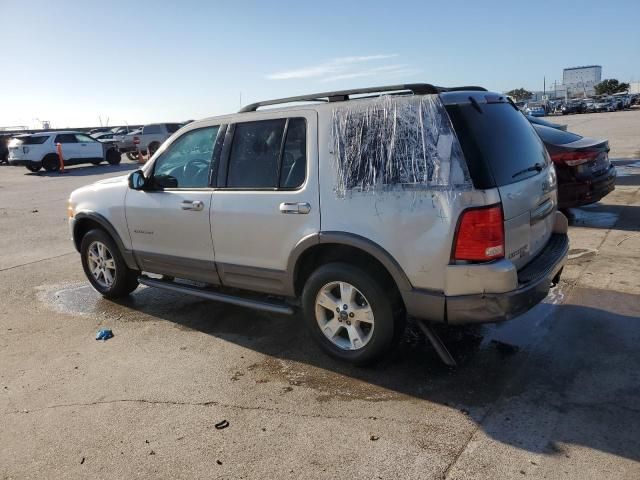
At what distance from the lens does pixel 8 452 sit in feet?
10.9

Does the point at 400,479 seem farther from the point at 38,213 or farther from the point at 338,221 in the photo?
the point at 38,213

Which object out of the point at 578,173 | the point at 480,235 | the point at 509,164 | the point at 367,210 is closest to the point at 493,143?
the point at 509,164

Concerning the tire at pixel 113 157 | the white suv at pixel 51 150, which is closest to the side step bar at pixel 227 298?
the white suv at pixel 51 150

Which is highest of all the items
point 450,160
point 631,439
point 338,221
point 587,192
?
point 450,160

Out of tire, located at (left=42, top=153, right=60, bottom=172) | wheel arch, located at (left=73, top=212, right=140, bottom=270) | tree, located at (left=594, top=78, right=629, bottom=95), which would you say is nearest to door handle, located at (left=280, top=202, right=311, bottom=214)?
wheel arch, located at (left=73, top=212, right=140, bottom=270)

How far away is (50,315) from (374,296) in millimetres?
3709

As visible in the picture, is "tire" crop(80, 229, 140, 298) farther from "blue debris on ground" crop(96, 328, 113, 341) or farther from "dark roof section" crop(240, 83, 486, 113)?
"dark roof section" crop(240, 83, 486, 113)

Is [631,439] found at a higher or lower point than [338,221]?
lower

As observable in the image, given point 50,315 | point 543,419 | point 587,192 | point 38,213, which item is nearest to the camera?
point 543,419

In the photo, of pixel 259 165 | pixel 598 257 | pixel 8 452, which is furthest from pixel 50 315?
pixel 598 257

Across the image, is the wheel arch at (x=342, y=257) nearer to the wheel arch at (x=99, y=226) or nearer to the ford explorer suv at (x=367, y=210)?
the ford explorer suv at (x=367, y=210)

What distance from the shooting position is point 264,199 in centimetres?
423

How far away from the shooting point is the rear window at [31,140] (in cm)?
2372

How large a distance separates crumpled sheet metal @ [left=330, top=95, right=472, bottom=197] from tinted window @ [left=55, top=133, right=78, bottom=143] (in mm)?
23905
